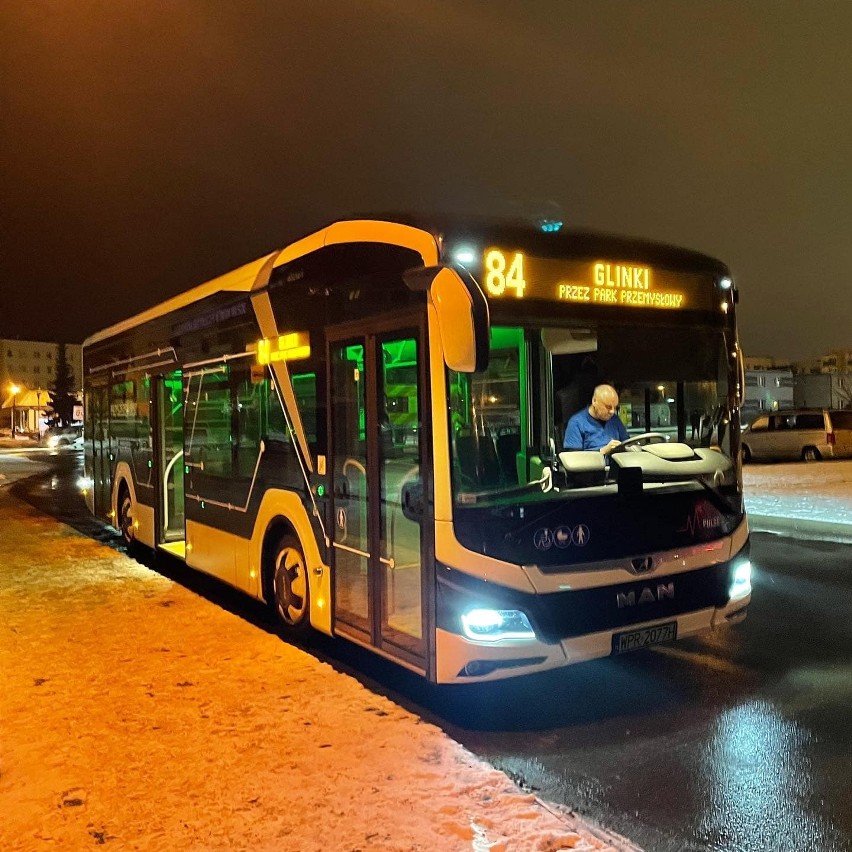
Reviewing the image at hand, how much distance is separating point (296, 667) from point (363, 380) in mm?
2147

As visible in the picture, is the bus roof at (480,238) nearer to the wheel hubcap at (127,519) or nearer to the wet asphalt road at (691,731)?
the wet asphalt road at (691,731)

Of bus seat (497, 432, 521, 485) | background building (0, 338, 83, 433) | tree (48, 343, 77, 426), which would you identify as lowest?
bus seat (497, 432, 521, 485)

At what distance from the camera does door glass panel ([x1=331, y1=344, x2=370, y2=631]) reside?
577 cm

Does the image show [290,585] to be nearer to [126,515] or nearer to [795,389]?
[126,515]

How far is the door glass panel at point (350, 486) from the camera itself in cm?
577

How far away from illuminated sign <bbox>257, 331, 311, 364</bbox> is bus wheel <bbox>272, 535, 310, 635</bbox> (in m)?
1.50

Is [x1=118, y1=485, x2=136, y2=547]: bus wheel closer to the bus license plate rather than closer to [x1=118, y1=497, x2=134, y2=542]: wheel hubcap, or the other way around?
[x1=118, y1=497, x2=134, y2=542]: wheel hubcap

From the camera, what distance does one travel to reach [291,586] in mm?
6922

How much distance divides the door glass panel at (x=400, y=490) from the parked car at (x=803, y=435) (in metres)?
24.9

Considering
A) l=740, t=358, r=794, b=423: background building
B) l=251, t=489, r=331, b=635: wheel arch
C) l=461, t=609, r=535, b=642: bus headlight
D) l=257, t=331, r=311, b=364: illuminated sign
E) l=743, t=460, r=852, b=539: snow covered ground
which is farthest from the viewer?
l=740, t=358, r=794, b=423: background building

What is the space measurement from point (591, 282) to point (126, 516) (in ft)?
28.1

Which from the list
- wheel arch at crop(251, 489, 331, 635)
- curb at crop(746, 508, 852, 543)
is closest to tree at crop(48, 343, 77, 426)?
curb at crop(746, 508, 852, 543)

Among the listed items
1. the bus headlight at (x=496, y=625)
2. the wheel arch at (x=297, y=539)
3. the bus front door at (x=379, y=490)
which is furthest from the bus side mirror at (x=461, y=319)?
the wheel arch at (x=297, y=539)

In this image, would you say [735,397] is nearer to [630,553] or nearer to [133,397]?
[630,553]
